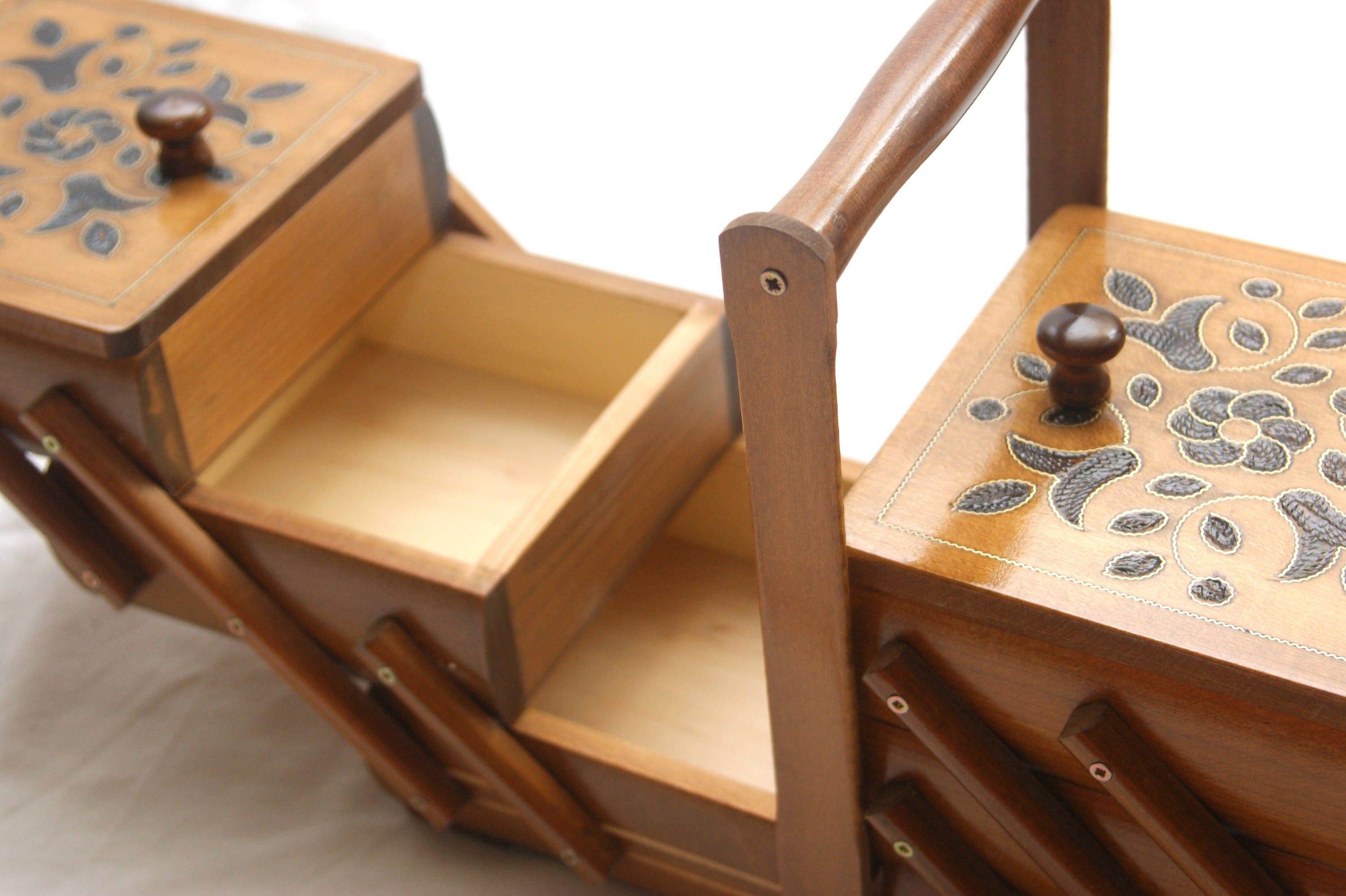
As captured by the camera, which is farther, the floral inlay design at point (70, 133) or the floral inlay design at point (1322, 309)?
the floral inlay design at point (70, 133)

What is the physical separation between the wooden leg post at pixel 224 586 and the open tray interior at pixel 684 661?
148 millimetres

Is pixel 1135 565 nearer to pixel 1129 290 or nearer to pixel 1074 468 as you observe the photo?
pixel 1074 468

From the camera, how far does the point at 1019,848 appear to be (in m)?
1.17

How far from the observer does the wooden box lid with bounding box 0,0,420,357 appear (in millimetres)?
1387

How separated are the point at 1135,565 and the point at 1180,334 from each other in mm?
254

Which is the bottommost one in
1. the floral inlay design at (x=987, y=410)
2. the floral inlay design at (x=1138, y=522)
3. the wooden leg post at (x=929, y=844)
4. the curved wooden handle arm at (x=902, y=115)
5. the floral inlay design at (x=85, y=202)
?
the wooden leg post at (x=929, y=844)

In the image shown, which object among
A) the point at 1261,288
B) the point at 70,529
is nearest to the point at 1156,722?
the point at 1261,288

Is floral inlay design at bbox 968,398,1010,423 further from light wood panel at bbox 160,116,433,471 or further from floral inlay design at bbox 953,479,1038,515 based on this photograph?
light wood panel at bbox 160,116,433,471

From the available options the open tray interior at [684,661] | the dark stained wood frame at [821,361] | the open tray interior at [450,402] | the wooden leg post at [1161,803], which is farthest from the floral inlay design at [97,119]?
the wooden leg post at [1161,803]

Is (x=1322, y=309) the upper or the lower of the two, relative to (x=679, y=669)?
upper

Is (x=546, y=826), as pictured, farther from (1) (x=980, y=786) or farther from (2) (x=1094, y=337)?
(2) (x=1094, y=337)

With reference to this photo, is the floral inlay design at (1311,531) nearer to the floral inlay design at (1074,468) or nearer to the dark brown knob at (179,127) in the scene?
the floral inlay design at (1074,468)

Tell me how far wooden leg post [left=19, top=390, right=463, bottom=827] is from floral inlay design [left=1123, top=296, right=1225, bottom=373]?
2.48 ft

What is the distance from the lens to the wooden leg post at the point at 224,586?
4.65 feet
